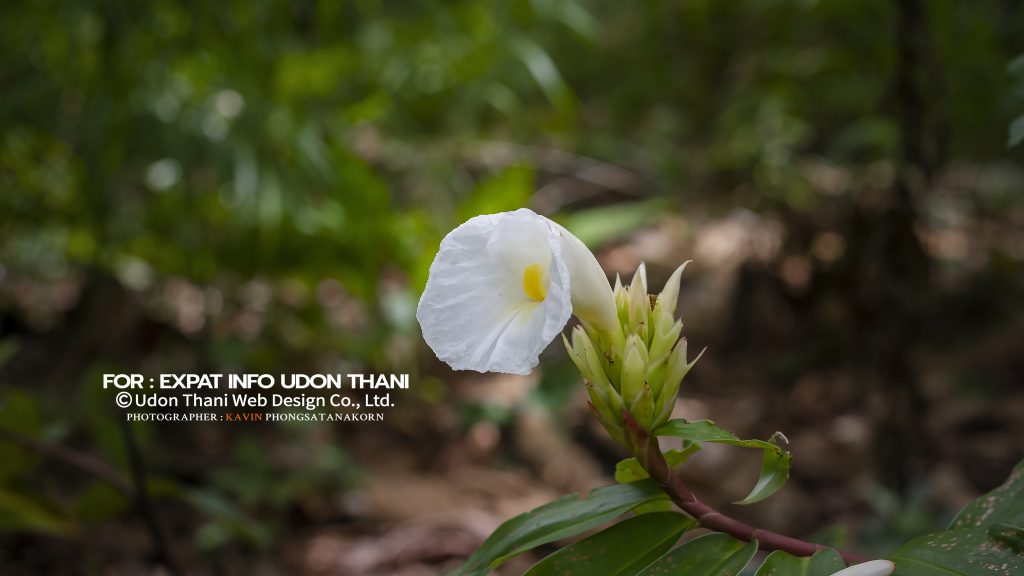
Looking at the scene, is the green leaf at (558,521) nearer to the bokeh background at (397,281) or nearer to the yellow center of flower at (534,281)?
the yellow center of flower at (534,281)

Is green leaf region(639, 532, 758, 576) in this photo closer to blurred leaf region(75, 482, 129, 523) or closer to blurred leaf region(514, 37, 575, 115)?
blurred leaf region(75, 482, 129, 523)

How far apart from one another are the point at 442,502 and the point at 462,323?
1.54 meters

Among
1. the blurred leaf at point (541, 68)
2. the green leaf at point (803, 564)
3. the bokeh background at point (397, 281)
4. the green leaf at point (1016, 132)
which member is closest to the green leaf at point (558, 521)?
the green leaf at point (803, 564)

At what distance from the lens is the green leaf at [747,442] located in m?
0.75

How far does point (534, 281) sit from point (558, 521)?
25cm

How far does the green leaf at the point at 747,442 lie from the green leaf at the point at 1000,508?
0.64 ft

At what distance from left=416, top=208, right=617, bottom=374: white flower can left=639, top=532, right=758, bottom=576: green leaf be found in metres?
0.22

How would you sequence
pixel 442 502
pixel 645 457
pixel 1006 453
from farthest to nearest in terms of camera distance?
pixel 1006 453 → pixel 442 502 → pixel 645 457

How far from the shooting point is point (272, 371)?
2.48 m

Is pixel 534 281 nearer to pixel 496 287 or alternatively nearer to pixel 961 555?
pixel 496 287

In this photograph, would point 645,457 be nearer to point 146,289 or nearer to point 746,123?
point 146,289

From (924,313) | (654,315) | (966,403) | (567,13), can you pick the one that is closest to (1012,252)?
(966,403)

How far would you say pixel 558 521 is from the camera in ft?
2.83

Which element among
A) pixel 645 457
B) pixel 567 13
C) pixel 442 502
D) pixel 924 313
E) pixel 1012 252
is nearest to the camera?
pixel 645 457
